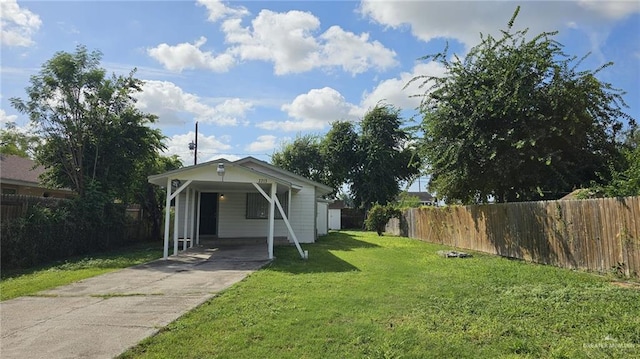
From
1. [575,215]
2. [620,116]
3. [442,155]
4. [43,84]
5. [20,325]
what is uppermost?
[43,84]

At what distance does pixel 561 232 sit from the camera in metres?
9.35

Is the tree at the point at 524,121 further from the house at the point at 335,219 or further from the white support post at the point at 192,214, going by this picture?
the house at the point at 335,219

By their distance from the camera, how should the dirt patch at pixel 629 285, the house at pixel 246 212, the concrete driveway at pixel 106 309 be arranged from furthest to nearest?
the house at pixel 246 212, the dirt patch at pixel 629 285, the concrete driveway at pixel 106 309

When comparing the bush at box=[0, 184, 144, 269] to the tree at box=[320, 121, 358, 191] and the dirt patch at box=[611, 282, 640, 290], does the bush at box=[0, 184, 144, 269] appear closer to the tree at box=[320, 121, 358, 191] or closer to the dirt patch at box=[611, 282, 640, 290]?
the dirt patch at box=[611, 282, 640, 290]

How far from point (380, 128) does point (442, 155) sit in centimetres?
2428

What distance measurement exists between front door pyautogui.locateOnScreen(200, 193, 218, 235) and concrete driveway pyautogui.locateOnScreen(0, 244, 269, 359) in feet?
24.1

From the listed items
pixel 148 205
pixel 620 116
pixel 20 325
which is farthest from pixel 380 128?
pixel 20 325

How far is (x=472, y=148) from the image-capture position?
12.0m

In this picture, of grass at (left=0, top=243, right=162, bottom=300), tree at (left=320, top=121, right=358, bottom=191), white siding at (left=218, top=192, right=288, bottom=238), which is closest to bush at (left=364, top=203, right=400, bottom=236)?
white siding at (left=218, top=192, right=288, bottom=238)

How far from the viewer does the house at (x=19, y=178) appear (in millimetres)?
16188

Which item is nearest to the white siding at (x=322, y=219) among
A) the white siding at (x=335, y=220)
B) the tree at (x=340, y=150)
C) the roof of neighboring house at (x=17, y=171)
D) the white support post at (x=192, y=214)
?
the white support post at (x=192, y=214)

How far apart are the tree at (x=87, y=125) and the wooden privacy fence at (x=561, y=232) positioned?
42.8ft

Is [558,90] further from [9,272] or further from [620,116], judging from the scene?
[9,272]

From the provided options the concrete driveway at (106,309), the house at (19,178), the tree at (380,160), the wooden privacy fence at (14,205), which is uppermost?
the tree at (380,160)
